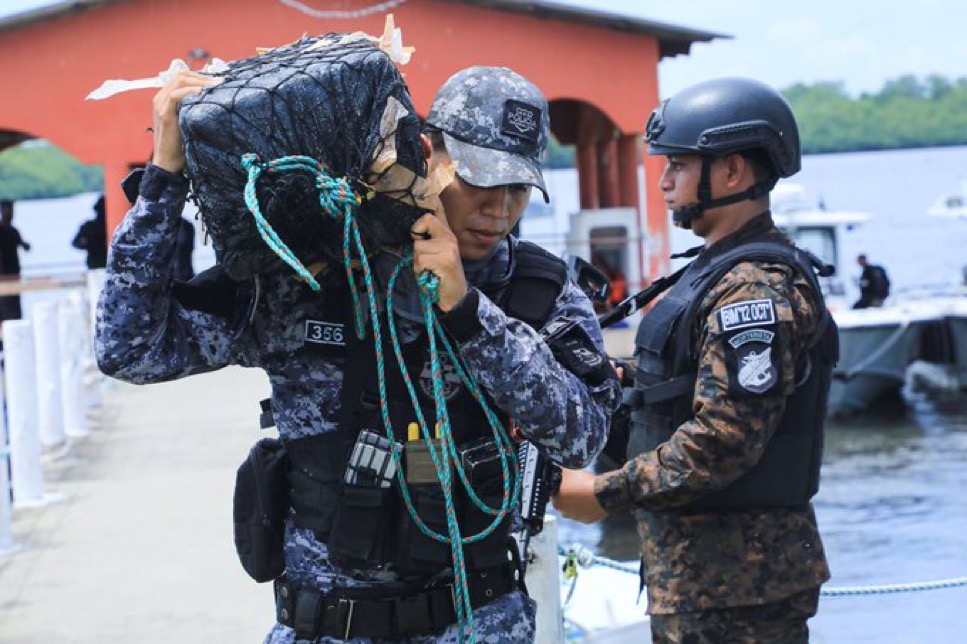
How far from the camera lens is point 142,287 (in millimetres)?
2658

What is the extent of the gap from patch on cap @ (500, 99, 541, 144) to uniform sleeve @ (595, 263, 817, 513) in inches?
33.5

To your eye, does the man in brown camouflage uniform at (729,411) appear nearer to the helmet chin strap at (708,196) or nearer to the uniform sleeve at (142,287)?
the helmet chin strap at (708,196)

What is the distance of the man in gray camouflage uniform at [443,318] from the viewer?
259 cm

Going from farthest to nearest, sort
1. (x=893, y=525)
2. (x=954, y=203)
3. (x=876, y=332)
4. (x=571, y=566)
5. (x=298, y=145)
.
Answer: (x=954, y=203) → (x=876, y=332) → (x=893, y=525) → (x=571, y=566) → (x=298, y=145)

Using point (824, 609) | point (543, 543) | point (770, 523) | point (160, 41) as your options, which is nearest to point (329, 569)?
point (770, 523)

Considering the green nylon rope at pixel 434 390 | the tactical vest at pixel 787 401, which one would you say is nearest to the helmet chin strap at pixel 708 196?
the tactical vest at pixel 787 401

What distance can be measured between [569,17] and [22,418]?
13.9 metres

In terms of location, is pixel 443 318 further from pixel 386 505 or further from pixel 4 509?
pixel 4 509

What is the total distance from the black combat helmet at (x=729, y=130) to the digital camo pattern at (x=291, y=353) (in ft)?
3.01

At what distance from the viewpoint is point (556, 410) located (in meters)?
2.61

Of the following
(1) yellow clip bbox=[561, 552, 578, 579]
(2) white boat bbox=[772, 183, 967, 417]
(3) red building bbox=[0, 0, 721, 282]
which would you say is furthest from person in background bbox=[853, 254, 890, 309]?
(1) yellow clip bbox=[561, 552, 578, 579]

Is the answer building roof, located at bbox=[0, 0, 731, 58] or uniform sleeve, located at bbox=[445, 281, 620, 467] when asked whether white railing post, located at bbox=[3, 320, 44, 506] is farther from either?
building roof, located at bbox=[0, 0, 731, 58]

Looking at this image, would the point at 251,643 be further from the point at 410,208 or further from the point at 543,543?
the point at 410,208

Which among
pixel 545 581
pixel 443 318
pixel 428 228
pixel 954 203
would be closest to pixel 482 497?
pixel 443 318
